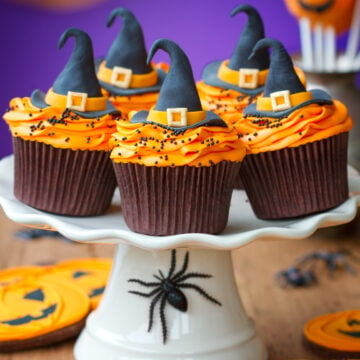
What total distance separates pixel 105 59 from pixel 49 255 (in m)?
0.80

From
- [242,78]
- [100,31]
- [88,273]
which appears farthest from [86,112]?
[100,31]

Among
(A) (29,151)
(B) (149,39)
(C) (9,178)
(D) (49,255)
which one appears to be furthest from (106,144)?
(B) (149,39)

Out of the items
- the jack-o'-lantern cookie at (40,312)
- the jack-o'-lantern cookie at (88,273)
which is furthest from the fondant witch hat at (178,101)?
the jack-o'-lantern cookie at (88,273)

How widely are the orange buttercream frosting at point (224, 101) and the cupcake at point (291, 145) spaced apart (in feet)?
0.47

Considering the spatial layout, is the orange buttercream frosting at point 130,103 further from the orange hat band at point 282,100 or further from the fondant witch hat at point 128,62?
the orange hat band at point 282,100

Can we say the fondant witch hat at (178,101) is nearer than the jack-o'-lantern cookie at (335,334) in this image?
Yes

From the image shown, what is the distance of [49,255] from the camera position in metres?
2.84

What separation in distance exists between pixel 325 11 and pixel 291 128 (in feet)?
4.40

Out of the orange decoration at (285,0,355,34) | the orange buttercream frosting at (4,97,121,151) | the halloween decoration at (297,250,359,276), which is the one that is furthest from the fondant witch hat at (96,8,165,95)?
the orange decoration at (285,0,355,34)

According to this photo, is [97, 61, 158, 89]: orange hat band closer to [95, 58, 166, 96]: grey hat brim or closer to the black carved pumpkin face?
[95, 58, 166, 96]: grey hat brim

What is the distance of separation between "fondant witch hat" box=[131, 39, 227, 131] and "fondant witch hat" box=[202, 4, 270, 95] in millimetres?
324

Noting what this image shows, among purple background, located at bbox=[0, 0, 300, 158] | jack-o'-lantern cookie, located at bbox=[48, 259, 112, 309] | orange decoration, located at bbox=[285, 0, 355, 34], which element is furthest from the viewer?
purple background, located at bbox=[0, 0, 300, 158]

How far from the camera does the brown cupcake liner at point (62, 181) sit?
1.98m

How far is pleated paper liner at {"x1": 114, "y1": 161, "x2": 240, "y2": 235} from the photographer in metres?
1.80
